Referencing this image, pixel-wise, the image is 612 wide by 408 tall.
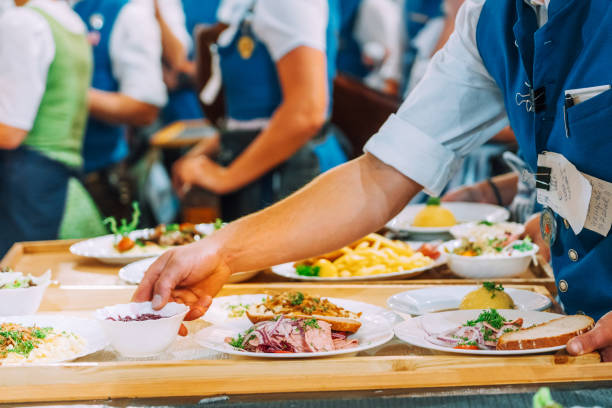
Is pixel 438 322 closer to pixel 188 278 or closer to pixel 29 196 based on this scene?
pixel 188 278

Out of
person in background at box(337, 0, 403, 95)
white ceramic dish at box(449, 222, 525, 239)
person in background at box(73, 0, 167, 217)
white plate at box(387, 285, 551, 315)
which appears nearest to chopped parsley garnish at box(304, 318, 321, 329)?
white plate at box(387, 285, 551, 315)

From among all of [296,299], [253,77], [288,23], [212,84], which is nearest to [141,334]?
[296,299]

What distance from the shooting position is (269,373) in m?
1.19

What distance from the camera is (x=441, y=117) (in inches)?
66.3

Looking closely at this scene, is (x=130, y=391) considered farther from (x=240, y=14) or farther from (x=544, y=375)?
(x=240, y=14)

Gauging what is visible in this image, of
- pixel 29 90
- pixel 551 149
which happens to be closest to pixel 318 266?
pixel 551 149

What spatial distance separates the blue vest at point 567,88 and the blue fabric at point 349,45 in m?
3.79

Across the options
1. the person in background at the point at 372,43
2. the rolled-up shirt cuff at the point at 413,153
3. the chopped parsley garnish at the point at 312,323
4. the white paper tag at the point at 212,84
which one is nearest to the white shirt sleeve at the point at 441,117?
the rolled-up shirt cuff at the point at 413,153

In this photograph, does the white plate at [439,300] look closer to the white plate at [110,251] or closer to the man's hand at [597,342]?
the man's hand at [597,342]

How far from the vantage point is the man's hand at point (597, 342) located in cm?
120

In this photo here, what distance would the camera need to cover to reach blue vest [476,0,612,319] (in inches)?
53.1

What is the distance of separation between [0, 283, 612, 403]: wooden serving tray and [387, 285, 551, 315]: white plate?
42 cm

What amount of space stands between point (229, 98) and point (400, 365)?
7.40 feet

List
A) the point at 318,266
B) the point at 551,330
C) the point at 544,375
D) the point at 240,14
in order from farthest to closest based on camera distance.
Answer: the point at 240,14
the point at 318,266
the point at 551,330
the point at 544,375
